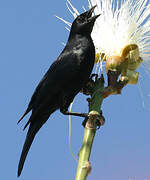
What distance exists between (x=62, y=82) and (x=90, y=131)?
1.58 metres

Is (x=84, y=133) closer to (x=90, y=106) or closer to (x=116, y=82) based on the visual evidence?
(x=90, y=106)

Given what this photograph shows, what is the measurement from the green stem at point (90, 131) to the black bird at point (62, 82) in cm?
97

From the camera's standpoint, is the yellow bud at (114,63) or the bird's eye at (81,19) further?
the bird's eye at (81,19)

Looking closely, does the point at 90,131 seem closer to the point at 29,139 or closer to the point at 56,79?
the point at 29,139

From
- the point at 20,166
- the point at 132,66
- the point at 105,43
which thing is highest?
the point at 105,43

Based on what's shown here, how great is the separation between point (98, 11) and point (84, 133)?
1.39 meters

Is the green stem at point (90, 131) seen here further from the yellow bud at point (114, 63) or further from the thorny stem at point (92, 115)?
the yellow bud at point (114, 63)

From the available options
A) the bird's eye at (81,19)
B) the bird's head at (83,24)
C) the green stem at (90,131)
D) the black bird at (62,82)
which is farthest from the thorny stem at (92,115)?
the bird's eye at (81,19)

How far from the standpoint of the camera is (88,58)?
358cm

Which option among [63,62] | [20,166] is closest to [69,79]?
[63,62]

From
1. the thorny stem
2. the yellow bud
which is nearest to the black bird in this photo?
the yellow bud

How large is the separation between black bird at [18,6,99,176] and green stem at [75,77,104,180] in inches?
38.1

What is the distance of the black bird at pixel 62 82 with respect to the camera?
3.45 m

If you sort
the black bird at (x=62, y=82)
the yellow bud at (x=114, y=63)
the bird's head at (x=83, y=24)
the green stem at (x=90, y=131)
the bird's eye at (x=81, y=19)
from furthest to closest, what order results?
the bird's eye at (x=81, y=19)
the bird's head at (x=83, y=24)
the black bird at (x=62, y=82)
the yellow bud at (x=114, y=63)
the green stem at (x=90, y=131)
